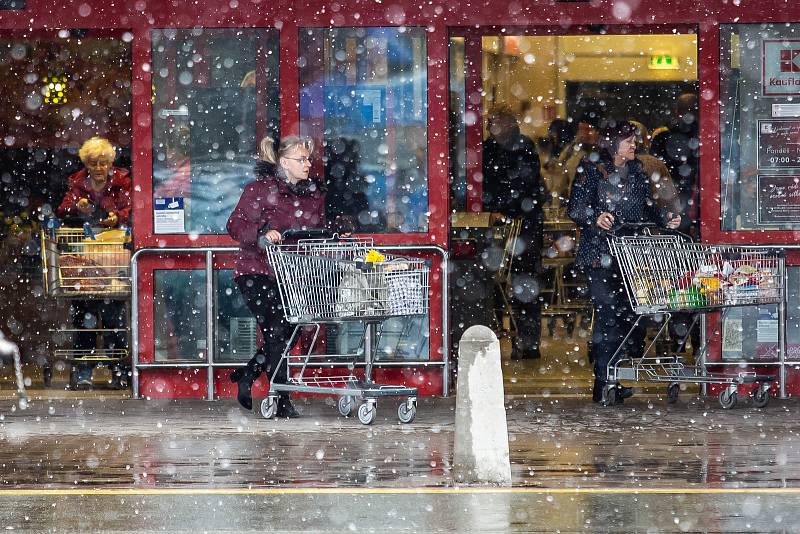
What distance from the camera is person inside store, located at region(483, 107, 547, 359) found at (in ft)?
52.6

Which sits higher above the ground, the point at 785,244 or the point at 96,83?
the point at 96,83

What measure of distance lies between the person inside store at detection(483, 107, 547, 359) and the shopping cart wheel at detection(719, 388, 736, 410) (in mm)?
4286

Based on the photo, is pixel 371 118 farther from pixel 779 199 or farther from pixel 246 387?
pixel 779 199

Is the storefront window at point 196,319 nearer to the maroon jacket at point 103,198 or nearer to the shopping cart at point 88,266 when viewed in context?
the shopping cart at point 88,266

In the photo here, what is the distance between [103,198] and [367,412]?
4500 mm

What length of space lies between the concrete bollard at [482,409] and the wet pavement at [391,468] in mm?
165

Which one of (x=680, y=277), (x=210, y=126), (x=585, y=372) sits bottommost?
(x=585, y=372)

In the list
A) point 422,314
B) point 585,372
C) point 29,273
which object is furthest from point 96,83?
point 422,314

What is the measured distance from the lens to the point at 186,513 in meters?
7.50

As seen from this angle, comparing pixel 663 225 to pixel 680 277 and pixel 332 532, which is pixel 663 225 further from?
pixel 332 532

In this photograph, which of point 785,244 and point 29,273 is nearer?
point 785,244

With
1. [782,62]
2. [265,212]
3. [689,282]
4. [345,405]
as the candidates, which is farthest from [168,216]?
[782,62]

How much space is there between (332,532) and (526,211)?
9.36 metres

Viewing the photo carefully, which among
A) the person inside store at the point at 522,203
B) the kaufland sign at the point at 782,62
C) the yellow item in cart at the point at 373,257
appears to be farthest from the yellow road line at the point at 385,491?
the person inside store at the point at 522,203
